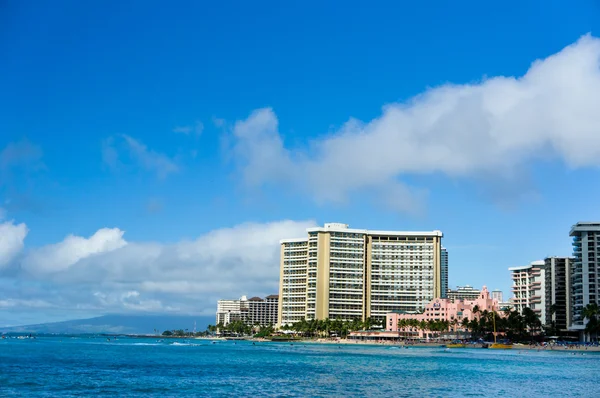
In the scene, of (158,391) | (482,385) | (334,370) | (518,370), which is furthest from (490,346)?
(158,391)

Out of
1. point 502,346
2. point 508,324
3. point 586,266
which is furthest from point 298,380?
point 586,266

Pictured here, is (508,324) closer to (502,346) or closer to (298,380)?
(502,346)

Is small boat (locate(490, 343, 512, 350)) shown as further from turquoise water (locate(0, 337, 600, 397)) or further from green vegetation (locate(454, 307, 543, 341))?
turquoise water (locate(0, 337, 600, 397))

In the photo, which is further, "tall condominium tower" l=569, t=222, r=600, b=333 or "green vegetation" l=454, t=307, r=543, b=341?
"green vegetation" l=454, t=307, r=543, b=341

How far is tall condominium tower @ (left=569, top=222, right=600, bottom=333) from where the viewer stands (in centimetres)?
17750

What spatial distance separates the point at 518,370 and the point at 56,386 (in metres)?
55.8

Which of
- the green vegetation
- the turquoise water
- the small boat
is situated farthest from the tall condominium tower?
the turquoise water

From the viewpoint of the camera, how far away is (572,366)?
316 ft

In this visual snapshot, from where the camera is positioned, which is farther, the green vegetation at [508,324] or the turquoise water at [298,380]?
the green vegetation at [508,324]

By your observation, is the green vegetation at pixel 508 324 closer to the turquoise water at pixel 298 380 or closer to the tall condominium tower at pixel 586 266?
the tall condominium tower at pixel 586 266

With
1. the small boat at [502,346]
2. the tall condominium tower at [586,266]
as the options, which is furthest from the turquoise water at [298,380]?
the tall condominium tower at [586,266]

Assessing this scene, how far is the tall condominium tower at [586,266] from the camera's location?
582 ft

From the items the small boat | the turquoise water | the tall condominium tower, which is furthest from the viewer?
the tall condominium tower

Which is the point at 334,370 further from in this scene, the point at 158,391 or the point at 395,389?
the point at 158,391
